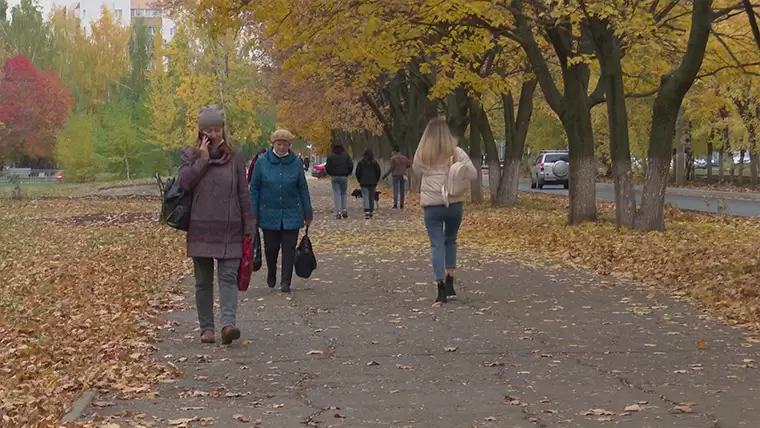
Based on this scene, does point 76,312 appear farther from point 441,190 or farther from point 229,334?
point 441,190

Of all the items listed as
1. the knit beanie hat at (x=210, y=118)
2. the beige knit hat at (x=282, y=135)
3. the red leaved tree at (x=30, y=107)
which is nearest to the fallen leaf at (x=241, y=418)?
the knit beanie hat at (x=210, y=118)

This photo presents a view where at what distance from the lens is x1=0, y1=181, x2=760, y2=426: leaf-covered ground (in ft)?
27.1

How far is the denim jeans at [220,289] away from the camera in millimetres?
9617

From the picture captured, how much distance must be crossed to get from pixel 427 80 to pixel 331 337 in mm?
A: 28566

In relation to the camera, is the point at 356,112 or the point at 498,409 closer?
the point at 498,409

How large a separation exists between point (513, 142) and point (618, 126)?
1244 centimetres

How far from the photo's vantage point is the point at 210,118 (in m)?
9.46

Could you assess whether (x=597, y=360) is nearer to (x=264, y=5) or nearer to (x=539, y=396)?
(x=539, y=396)

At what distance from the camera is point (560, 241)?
20125 millimetres

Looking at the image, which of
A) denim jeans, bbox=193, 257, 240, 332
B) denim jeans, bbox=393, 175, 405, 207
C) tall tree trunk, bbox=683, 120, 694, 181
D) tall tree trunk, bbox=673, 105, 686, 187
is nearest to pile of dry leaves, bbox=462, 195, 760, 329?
denim jeans, bbox=193, 257, 240, 332

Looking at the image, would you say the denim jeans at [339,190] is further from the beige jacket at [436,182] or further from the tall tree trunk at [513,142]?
the beige jacket at [436,182]

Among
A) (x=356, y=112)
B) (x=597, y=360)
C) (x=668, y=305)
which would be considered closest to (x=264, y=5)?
(x=668, y=305)

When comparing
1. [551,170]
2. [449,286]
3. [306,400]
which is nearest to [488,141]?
[551,170]

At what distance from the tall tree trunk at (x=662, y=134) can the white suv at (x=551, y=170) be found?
35.0 m
